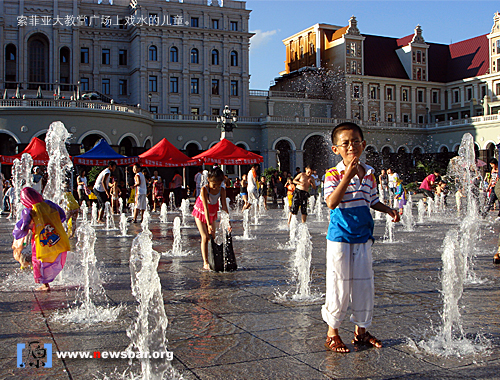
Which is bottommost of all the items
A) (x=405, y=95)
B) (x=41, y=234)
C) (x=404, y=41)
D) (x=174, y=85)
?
(x=41, y=234)

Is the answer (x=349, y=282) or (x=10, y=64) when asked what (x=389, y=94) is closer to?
(x=10, y=64)

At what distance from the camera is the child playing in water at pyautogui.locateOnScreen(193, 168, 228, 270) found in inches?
278

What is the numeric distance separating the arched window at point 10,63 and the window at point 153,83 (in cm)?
1164

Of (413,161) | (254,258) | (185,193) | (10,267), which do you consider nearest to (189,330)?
(254,258)

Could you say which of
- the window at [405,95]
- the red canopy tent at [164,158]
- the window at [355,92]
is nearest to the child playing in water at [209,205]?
the red canopy tent at [164,158]

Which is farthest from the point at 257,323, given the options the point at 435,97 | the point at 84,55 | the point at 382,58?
the point at 435,97

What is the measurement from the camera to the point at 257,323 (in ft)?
15.0

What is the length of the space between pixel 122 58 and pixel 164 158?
30.1 meters

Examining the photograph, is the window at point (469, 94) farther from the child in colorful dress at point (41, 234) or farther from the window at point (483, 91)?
the child in colorful dress at point (41, 234)

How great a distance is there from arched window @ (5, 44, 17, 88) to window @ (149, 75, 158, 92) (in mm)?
11641

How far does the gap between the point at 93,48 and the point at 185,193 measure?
91.1ft

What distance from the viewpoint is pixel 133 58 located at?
46.8 m

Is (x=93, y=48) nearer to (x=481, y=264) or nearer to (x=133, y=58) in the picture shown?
(x=133, y=58)

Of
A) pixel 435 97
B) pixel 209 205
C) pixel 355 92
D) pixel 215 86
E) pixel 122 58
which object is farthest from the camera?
pixel 435 97
